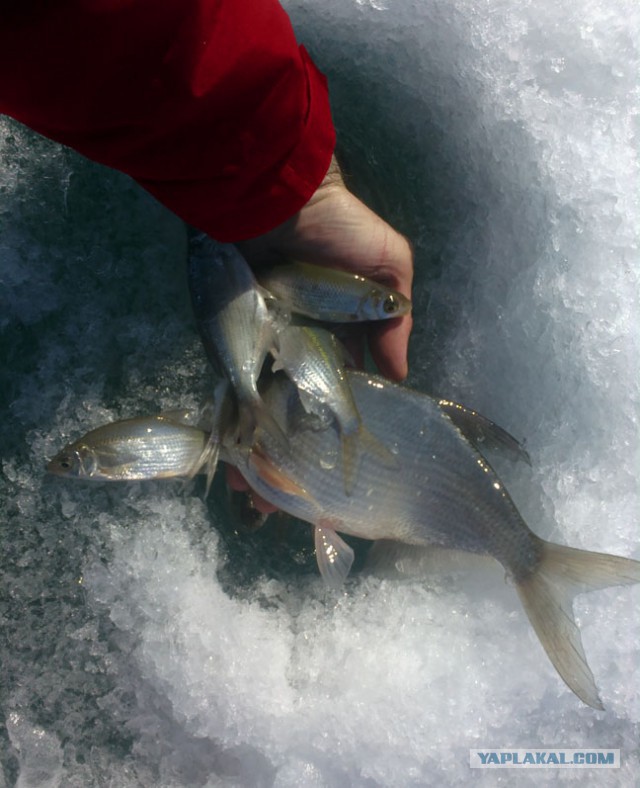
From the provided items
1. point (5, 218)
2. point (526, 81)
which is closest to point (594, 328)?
point (526, 81)

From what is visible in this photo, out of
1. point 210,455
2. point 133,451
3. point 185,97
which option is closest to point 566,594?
point 210,455

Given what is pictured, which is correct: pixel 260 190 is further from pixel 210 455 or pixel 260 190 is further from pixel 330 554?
pixel 330 554

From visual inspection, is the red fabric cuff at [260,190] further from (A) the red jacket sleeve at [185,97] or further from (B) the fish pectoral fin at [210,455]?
(B) the fish pectoral fin at [210,455]

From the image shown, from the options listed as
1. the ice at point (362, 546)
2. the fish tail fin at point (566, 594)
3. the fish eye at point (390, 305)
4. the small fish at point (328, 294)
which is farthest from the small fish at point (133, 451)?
the fish tail fin at point (566, 594)

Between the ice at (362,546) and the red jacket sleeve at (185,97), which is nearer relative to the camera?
the red jacket sleeve at (185,97)

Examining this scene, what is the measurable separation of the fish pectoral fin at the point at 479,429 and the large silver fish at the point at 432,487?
27mm

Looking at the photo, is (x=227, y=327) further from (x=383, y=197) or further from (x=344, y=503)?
(x=383, y=197)

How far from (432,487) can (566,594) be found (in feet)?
1.05

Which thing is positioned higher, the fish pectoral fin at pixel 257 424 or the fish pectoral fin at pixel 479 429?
the fish pectoral fin at pixel 479 429

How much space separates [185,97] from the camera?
0.90m

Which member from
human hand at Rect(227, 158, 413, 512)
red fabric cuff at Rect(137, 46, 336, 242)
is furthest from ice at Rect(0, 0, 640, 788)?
red fabric cuff at Rect(137, 46, 336, 242)

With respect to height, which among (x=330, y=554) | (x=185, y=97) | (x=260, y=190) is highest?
(x=185, y=97)

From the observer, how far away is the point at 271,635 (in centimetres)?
138

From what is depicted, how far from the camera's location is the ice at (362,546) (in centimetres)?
129
